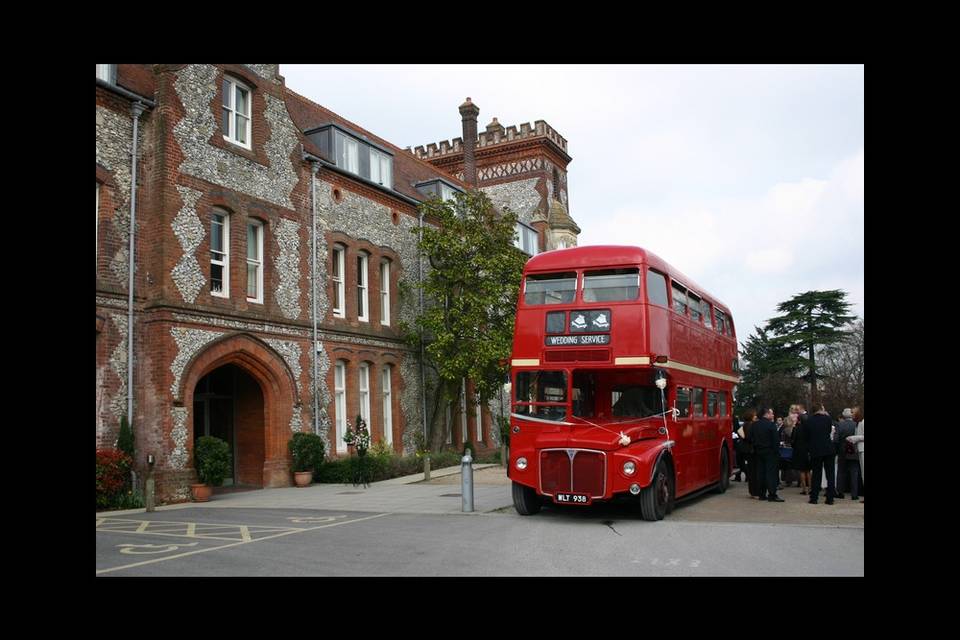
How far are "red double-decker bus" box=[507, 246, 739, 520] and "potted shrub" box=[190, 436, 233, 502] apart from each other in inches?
287

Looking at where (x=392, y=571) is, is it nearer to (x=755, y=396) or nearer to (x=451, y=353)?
(x=451, y=353)

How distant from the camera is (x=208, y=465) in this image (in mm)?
17031

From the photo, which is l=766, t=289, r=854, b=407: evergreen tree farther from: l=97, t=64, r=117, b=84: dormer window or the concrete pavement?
l=97, t=64, r=117, b=84: dormer window

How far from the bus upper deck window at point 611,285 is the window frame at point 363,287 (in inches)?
487

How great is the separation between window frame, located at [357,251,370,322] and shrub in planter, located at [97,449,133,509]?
9.63 m

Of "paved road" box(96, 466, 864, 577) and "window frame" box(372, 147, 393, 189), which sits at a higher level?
"window frame" box(372, 147, 393, 189)

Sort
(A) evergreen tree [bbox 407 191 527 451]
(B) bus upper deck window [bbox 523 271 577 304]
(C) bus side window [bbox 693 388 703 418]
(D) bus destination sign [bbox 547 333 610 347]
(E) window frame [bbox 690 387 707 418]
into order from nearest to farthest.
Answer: (D) bus destination sign [bbox 547 333 610 347] → (B) bus upper deck window [bbox 523 271 577 304] → (E) window frame [bbox 690 387 707 418] → (C) bus side window [bbox 693 388 703 418] → (A) evergreen tree [bbox 407 191 527 451]

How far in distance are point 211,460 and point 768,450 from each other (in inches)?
450

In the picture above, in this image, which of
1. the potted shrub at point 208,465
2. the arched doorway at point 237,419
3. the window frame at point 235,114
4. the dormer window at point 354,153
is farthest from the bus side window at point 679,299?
the dormer window at point 354,153

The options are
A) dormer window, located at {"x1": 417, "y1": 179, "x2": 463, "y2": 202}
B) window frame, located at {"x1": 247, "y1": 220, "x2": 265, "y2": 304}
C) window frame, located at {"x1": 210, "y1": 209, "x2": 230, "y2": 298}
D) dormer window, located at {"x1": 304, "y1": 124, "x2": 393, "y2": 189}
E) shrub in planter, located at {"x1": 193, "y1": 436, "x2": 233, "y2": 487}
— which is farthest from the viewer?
dormer window, located at {"x1": 417, "y1": 179, "x2": 463, "y2": 202}

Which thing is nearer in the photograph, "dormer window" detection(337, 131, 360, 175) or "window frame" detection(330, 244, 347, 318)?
"window frame" detection(330, 244, 347, 318)

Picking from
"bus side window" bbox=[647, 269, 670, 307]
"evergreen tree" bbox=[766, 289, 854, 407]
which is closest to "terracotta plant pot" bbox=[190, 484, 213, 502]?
"bus side window" bbox=[647, 269, 670, 307]

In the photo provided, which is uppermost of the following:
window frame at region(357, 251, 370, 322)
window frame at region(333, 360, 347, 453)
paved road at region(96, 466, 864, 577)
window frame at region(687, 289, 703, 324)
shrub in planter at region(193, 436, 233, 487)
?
window frame at region(357, 251, 370, 322)

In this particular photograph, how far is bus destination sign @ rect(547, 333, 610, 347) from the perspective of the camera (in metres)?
12.6
